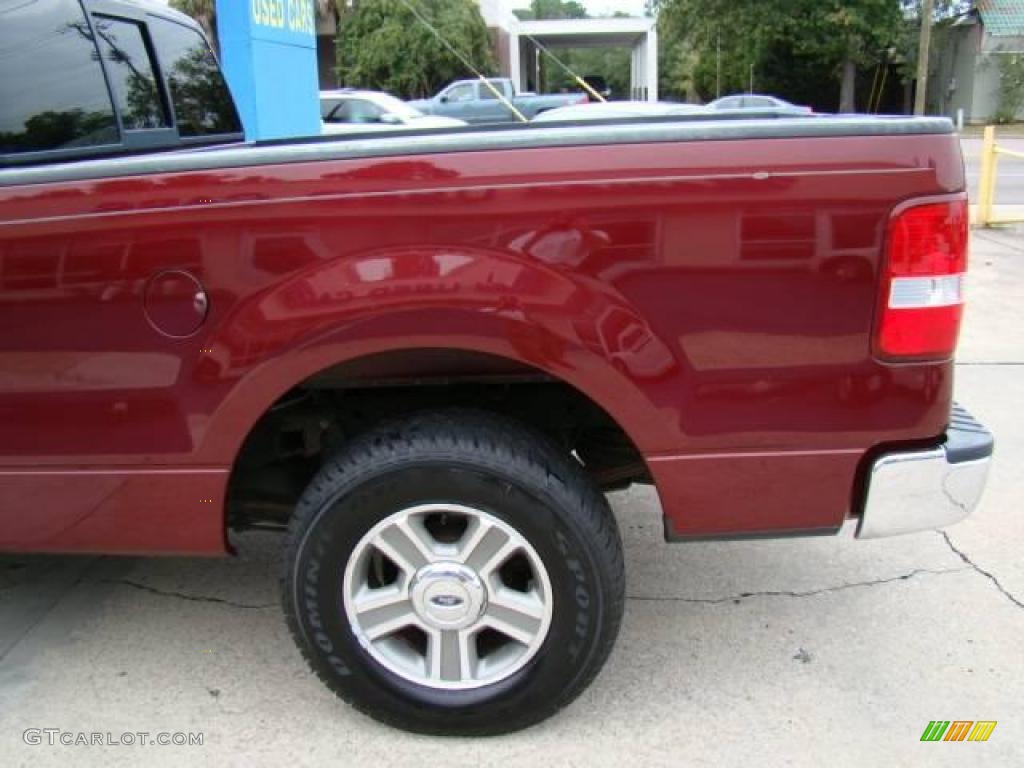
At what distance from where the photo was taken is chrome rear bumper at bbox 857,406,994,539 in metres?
2.35

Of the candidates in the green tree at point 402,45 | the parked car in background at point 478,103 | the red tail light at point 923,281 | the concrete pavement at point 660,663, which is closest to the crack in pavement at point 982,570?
the concrete pavement at point 660,663

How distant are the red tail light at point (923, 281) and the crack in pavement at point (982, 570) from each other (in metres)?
1.41

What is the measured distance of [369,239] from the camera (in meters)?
2.24

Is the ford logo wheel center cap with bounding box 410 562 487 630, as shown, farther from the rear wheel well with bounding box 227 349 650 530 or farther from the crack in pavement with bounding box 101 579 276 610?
the crack in pavement with bounding box 101 579 276 610

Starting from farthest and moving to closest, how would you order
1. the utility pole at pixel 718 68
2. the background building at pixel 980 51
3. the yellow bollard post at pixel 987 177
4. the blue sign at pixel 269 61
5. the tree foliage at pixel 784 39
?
the utility pole at pixel 718 68 < the background building at pixel 980 51 < the tree foliage at pixel 784 39 < the yellow bollard post at pixel 987 177 < the blue sign at pixel 269 61

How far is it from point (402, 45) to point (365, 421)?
34562mm

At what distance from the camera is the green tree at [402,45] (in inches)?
1357

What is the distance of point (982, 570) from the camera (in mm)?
3451

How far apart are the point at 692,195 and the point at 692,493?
75 cm

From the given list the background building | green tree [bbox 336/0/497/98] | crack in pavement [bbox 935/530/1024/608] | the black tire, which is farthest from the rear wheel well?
the background building

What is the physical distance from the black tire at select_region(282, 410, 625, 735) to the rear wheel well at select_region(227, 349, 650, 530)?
7.9 inches

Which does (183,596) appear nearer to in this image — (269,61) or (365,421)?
(365,421)

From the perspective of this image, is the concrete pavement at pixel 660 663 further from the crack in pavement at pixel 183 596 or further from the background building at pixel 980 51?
the background building at pixel 980 51

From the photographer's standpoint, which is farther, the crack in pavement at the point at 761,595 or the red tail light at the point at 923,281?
the crack in pavement at the point at 761,595
